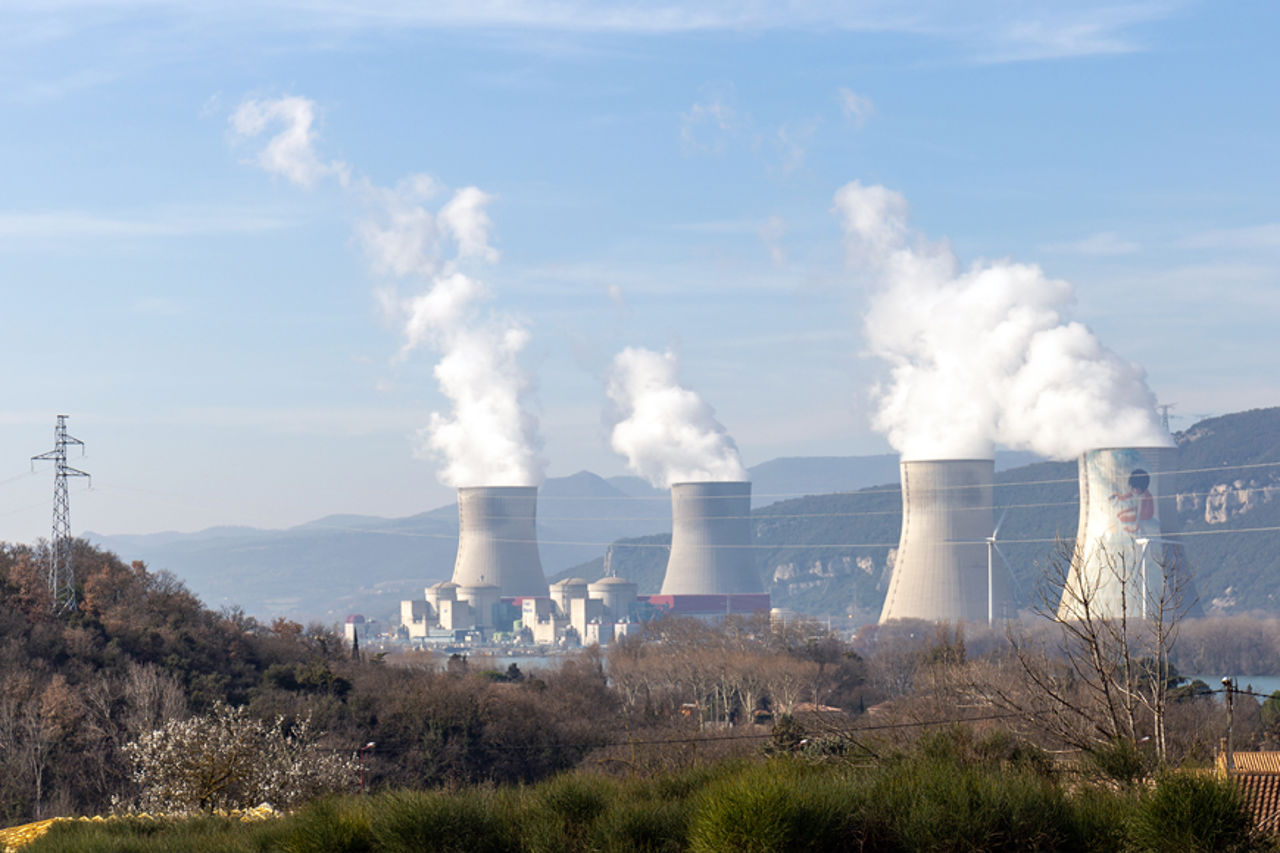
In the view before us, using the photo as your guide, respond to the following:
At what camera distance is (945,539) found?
59.2 metres

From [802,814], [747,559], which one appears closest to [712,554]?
[747,559]

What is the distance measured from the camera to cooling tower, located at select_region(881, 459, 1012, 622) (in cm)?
5884

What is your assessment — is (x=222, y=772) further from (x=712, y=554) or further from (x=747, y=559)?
(x=747, y=559)

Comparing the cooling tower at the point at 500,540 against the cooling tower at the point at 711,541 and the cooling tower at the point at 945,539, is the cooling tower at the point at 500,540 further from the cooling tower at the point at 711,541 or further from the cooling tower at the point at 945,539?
the cooling tower at the point at 945,539

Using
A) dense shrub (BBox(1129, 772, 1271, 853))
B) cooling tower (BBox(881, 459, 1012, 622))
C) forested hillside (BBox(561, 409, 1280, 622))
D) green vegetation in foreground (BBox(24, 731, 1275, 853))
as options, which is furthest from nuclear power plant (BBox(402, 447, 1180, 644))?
forested hillside (BBox(561, 409, 1280, 622))

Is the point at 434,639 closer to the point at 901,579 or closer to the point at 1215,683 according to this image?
the point at 901,579

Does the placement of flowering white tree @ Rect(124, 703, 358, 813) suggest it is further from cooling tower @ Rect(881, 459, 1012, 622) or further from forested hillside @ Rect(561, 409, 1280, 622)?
forested hillside @ Rect(561, 409, 1280, 622)

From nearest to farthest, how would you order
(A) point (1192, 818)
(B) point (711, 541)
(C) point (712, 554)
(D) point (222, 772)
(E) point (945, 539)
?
(A) point (1192, 818) → (D) point (222, 772) → (E) point (945, 539) → (B) point (711, 541) → (C) point (712, 554)

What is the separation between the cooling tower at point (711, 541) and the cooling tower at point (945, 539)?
18063 millimetres

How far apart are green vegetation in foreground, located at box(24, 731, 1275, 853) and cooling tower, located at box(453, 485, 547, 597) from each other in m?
69.3

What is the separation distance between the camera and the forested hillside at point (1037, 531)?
122m

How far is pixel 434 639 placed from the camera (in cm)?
10050

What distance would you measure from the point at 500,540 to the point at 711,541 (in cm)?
1269

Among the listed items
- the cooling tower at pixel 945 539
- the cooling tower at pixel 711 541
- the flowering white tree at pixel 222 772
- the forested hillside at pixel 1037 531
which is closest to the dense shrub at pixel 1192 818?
the flowering white tree at pixel 222 772
